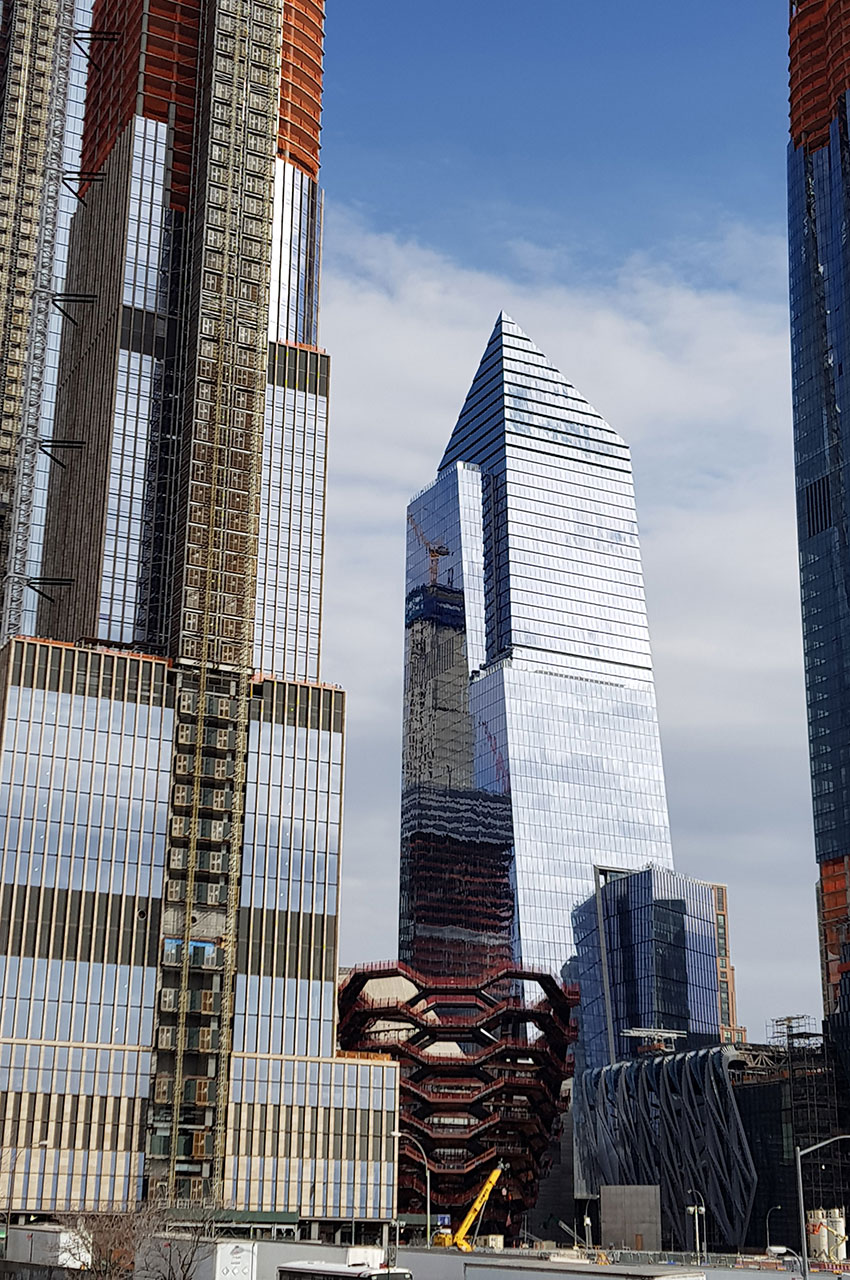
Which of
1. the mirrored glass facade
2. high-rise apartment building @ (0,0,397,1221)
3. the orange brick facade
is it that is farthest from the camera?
the orange brick facade

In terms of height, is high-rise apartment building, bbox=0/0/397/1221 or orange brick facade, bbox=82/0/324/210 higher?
A: orange brick facade, bbox=82/0/324/210

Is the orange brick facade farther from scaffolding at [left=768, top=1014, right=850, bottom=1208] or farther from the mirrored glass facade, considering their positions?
scaffolding at [left=768, top=1014, right=850, bottom=1208]

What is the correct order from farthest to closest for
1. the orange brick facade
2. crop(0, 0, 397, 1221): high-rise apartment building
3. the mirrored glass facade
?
the orange brick facade < crop(0, 0, 397, 1221): high-rise apartment building < the mirrored glass facade

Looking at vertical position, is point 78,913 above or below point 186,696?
below

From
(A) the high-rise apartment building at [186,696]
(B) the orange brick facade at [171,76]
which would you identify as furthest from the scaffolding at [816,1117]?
(B) the orange brick facade at [171,76]

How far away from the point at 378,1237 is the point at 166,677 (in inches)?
2015

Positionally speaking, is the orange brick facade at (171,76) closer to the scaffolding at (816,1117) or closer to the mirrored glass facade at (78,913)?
the mirrored glass facade at (78,913)

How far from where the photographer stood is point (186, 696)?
13925 centimetres

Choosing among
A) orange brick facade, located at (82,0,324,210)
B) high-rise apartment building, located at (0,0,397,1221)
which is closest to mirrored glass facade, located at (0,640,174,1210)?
high-rise apartment building, located at (0,0,397,1221)

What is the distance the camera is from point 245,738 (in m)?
141

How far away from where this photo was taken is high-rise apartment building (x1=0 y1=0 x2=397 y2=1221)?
421ft

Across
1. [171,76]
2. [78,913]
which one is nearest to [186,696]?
[78,913]

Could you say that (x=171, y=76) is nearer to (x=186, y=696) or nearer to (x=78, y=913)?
(x=186, y=696)

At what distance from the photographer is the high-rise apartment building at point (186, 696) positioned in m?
128
